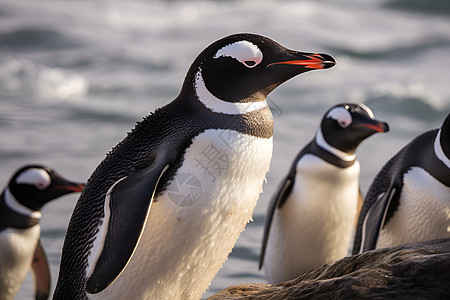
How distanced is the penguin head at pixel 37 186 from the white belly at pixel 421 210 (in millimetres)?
1440

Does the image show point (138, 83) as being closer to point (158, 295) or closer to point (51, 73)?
point (51, 73)

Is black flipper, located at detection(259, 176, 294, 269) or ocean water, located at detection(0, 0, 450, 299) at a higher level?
black flipper, located at detection(259, 176, 294, 269)

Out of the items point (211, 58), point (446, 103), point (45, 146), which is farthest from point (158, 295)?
point (446, 103)

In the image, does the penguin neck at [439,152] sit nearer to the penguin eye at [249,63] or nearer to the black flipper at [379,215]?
the black flipper at [379,215]

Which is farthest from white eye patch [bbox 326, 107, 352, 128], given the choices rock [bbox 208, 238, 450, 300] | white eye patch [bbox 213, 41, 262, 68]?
rock [bbox 208, 238, 450, 300]

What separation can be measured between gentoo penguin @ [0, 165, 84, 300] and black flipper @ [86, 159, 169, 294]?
1.54m

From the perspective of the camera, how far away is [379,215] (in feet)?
10.7

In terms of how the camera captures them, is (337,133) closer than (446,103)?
Yes

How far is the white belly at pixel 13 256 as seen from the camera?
12.3 feet

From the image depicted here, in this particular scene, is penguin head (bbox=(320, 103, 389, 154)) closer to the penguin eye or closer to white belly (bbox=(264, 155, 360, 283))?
white belly (bbox=(264, 155, 360, 283))

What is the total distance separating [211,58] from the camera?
2.51 meters

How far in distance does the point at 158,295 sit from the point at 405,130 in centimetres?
564

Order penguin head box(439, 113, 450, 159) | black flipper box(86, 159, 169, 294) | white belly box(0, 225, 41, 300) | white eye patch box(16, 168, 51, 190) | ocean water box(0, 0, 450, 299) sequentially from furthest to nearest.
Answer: ocean water box(0, 0, 450, 299), white eye patch box(16, 168, 51, 190), white belly box(0, 225, 41, 300), penguin head box(439, 113, 450, 159), black flipper box(86, 159, 169, 294)

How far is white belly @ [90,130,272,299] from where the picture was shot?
2424mm
